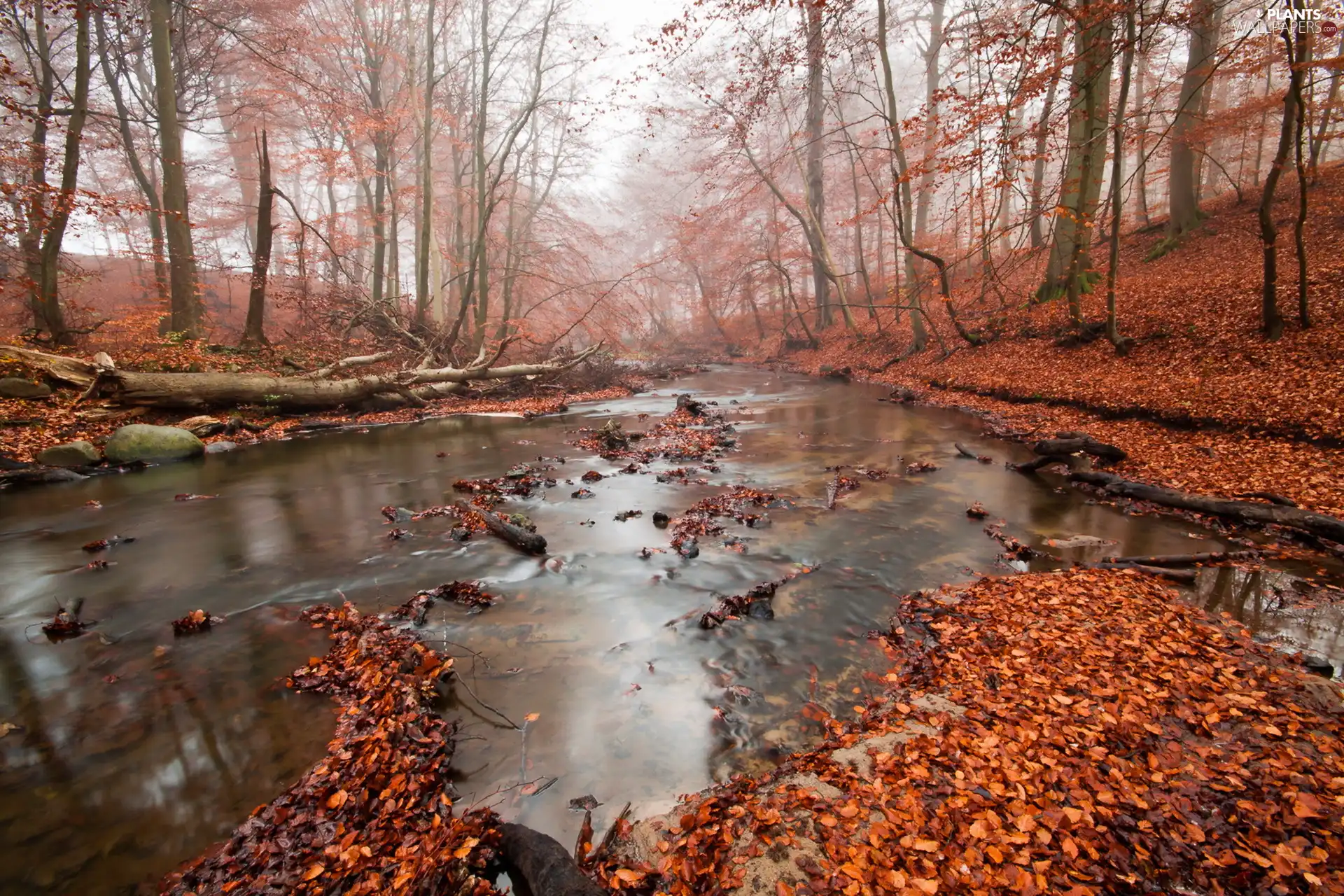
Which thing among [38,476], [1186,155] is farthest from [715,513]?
[1186,155]

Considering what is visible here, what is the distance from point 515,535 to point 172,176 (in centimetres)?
1531

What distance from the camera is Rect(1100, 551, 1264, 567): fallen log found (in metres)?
5.33

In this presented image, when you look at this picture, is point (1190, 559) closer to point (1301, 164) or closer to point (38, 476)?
point (1301, 164)

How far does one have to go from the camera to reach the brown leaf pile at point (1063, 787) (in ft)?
7.51

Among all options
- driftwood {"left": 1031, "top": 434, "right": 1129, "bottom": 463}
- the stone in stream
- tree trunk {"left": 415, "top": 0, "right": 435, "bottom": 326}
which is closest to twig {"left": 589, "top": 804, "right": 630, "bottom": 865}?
the stone in stream

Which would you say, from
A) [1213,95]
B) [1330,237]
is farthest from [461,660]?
[1213,95]

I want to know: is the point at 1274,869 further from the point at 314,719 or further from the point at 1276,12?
the point at 1276,12

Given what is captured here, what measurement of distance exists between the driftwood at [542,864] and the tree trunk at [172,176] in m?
16.6

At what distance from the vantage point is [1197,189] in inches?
702

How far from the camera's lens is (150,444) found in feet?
31.7

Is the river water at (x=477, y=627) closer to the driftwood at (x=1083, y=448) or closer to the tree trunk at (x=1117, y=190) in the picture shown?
the driftwood at (x=1083, y=448)

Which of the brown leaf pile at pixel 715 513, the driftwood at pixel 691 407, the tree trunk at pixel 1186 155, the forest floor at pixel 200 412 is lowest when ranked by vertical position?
the brown leaf pile at pixel 715 513

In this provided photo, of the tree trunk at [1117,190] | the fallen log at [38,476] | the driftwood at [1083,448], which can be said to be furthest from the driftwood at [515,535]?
the tree trunk at [1117,190]

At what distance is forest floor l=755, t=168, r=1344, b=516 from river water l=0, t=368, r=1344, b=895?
80.6 inches
